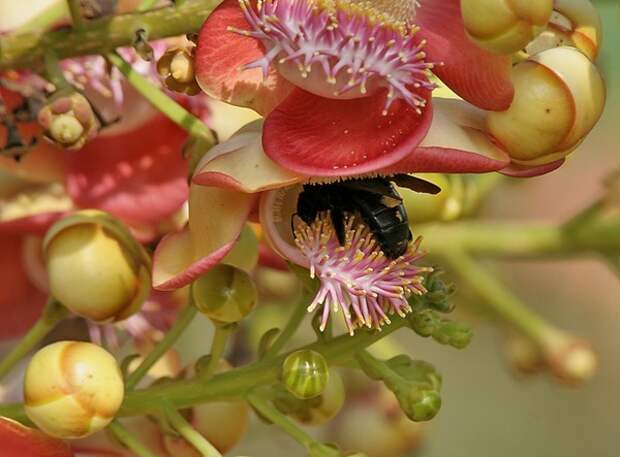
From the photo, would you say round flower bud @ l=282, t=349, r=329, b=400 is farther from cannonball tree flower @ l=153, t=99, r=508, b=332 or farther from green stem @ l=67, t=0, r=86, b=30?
green stem @ l=67, t=0, r=86, b=30

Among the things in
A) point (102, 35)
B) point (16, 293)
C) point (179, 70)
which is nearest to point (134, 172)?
point (16, 293)

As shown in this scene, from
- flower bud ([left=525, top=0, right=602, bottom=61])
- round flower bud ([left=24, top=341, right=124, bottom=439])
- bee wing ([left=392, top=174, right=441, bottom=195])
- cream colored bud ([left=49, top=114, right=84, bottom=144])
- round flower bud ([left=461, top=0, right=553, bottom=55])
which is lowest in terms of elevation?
round flower bud ([left=24, top=341, right=124, bottom=439])

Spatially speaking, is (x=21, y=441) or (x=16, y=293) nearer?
(x=21, y=441)

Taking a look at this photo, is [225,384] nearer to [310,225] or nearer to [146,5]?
[310,225]

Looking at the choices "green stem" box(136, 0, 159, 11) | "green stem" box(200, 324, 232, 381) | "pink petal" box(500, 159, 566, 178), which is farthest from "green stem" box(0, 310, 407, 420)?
"green stem" box(136, 0, 159, 11)

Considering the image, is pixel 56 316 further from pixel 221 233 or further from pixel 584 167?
pixel 584 167
